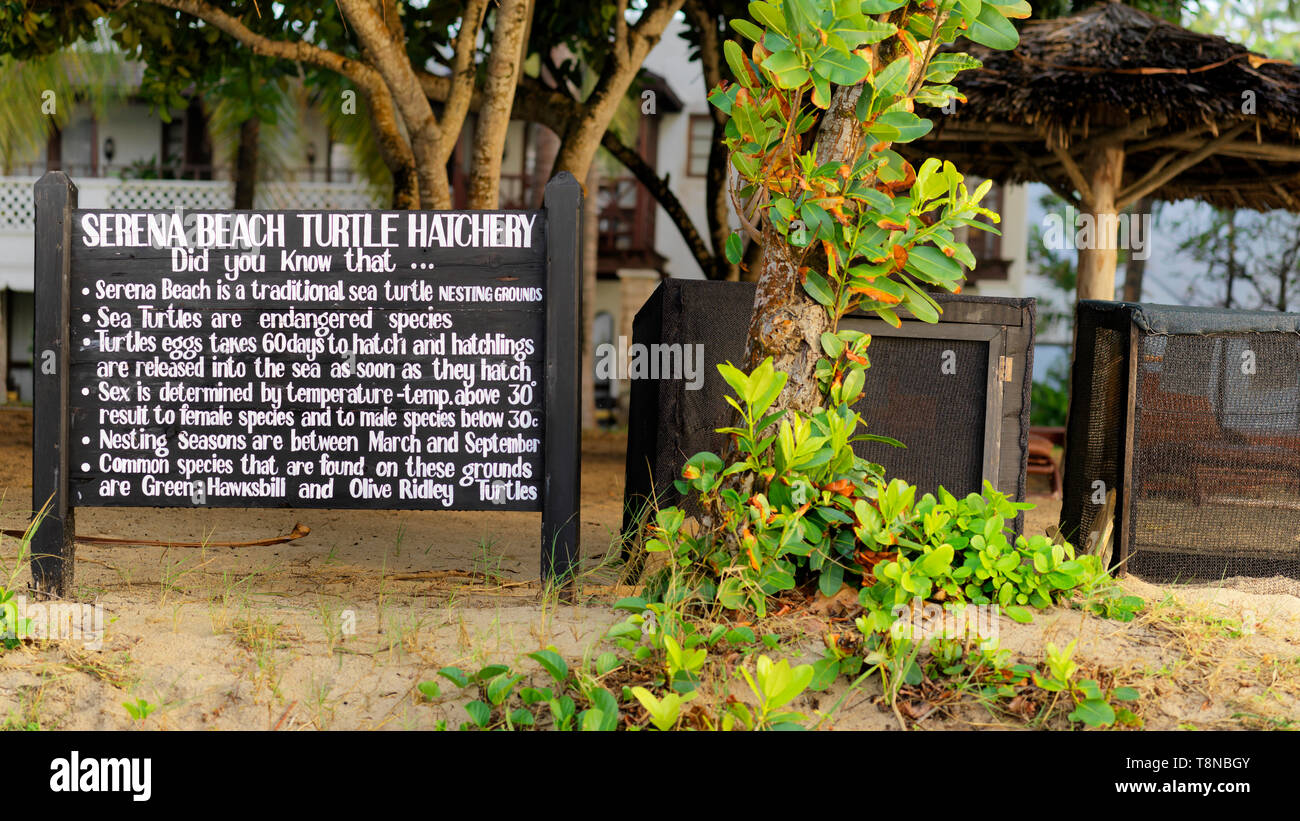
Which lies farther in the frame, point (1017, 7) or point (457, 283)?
point (457, 283)

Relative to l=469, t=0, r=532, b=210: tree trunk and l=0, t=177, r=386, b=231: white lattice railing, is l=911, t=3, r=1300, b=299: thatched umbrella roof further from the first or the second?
l=0, t=177, r=386, b=231: white lattice railing

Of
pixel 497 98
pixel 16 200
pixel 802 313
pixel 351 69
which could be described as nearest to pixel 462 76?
pixel 497 98

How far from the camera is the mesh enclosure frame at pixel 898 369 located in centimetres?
462

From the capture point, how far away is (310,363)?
4.08 m

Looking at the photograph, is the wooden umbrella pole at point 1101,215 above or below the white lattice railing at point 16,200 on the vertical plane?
below

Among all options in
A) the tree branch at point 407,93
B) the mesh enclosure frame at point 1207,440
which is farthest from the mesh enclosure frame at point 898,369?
the tree branch at point 407,93

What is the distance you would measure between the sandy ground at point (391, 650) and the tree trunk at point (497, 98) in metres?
3.49

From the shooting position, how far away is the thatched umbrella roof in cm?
782

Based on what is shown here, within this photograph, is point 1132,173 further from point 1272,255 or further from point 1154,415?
point 1272,255

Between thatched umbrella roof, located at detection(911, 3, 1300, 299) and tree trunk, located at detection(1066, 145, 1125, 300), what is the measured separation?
0.04 feet

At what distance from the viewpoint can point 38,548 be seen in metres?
4.00

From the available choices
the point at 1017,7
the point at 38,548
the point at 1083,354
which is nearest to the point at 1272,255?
the point at 1083,354

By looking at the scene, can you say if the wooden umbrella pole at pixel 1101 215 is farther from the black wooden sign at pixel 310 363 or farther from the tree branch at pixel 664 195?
the black wooden sign at pixel 310 363

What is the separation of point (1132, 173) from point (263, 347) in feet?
31.5
